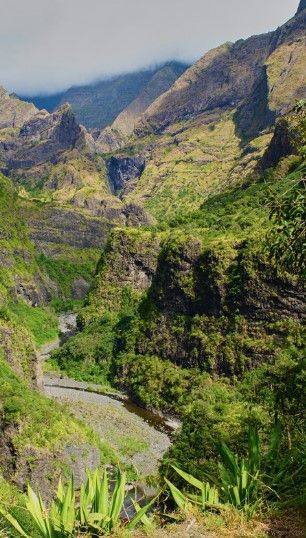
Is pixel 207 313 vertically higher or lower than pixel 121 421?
higher

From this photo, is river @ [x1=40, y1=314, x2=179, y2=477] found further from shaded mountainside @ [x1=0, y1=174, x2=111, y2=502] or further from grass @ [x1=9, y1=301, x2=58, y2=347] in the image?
grass @ [x1=9, y1=301, x2=58, y2=347]

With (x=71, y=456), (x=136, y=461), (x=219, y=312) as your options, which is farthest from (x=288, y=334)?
(x=71, y=456)

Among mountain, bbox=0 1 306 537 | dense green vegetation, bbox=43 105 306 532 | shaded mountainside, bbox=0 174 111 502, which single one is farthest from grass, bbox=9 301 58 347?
shaded mountainside, bbox=0 174 111 502

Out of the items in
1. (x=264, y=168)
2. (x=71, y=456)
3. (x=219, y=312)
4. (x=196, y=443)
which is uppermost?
(x=264, y=168)

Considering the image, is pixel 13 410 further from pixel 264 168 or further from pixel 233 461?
pixel 264 168

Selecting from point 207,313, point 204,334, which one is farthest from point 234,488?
point 207,313

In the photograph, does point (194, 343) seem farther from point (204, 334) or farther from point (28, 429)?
point (28, 429)
